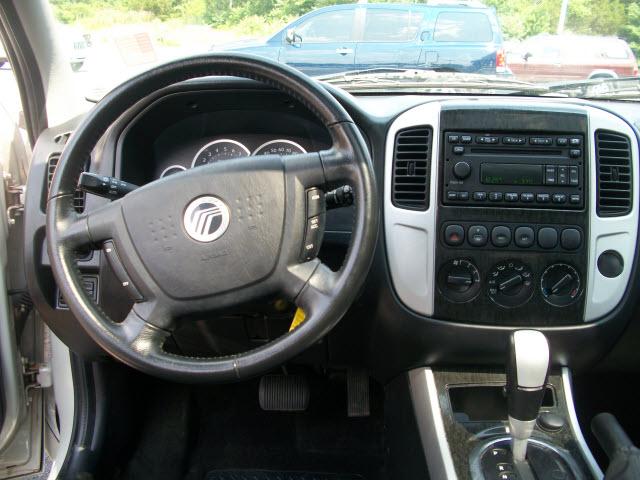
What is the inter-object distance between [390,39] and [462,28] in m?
0.27

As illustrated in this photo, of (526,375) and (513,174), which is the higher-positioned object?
(513,174)

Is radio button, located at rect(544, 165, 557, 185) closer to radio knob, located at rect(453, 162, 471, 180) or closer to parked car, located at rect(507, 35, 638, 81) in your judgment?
radio knob, located at rect(453, 162, 471, 180)

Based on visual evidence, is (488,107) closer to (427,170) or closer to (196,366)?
(427,170)

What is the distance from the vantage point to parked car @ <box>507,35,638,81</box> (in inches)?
72.0

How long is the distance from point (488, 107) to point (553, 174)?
0.25 m

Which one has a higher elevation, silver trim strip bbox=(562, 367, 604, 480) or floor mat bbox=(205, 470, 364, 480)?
silver trim strip bbox=(562, 367, 604, 480)

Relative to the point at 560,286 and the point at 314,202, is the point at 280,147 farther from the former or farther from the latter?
the point at 560,286

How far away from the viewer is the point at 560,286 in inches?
62.9

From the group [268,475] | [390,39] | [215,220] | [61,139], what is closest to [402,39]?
[390,39]

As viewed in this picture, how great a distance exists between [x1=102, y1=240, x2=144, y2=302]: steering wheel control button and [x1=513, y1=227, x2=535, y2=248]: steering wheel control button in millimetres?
971

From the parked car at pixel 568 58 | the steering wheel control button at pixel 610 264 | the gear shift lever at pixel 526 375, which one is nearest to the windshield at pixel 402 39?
the parked car at pixel 568 58

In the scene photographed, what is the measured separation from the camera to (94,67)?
1.94 meters

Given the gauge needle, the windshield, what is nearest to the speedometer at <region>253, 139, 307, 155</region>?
the windshield

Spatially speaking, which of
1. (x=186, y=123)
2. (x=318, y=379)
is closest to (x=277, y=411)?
(x=318, y=379)
